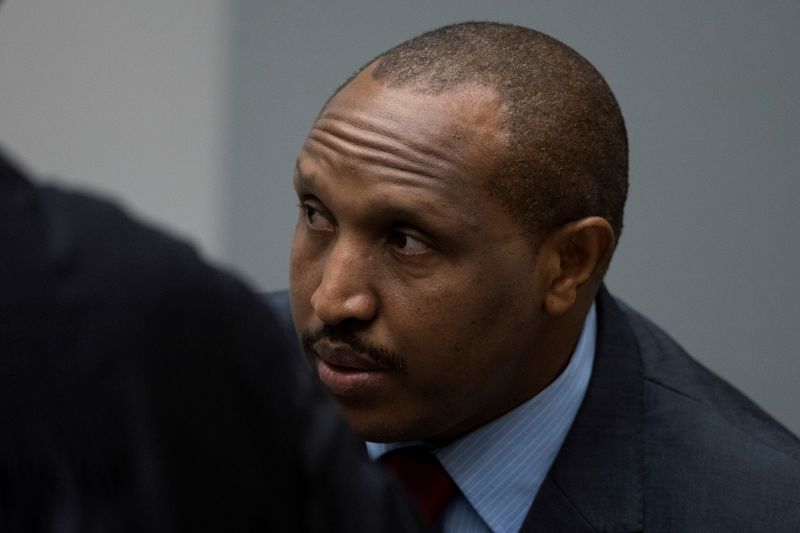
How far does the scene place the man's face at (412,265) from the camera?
6.32ft

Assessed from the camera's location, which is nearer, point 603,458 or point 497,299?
point 497,299

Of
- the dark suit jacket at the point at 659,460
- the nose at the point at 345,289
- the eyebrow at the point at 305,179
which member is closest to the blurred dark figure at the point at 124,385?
the nose at the point at 345,289

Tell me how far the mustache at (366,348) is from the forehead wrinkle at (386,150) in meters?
0.22

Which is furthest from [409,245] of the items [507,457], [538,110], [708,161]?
[708,161]

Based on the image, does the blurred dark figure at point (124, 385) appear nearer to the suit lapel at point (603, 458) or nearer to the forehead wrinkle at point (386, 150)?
the forehead wrinkle at point (386, 150)

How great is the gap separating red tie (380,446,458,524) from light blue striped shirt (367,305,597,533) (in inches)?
0.4

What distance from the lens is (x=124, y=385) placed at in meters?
1.06

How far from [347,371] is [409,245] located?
182 mm

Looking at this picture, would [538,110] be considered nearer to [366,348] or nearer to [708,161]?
[366,348]

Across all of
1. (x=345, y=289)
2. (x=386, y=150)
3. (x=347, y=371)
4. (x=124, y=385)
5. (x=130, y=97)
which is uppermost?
(x=124, y=385)

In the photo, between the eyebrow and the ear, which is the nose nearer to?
the eyebrow

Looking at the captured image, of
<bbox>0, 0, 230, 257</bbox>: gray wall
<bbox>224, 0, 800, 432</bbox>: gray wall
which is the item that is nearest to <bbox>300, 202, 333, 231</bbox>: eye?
<bbox>224, 0, 800, 432</bbox>: gray wall

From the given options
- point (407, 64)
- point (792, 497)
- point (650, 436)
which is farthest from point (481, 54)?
point (792, 497)

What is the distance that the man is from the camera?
1.93 meters
